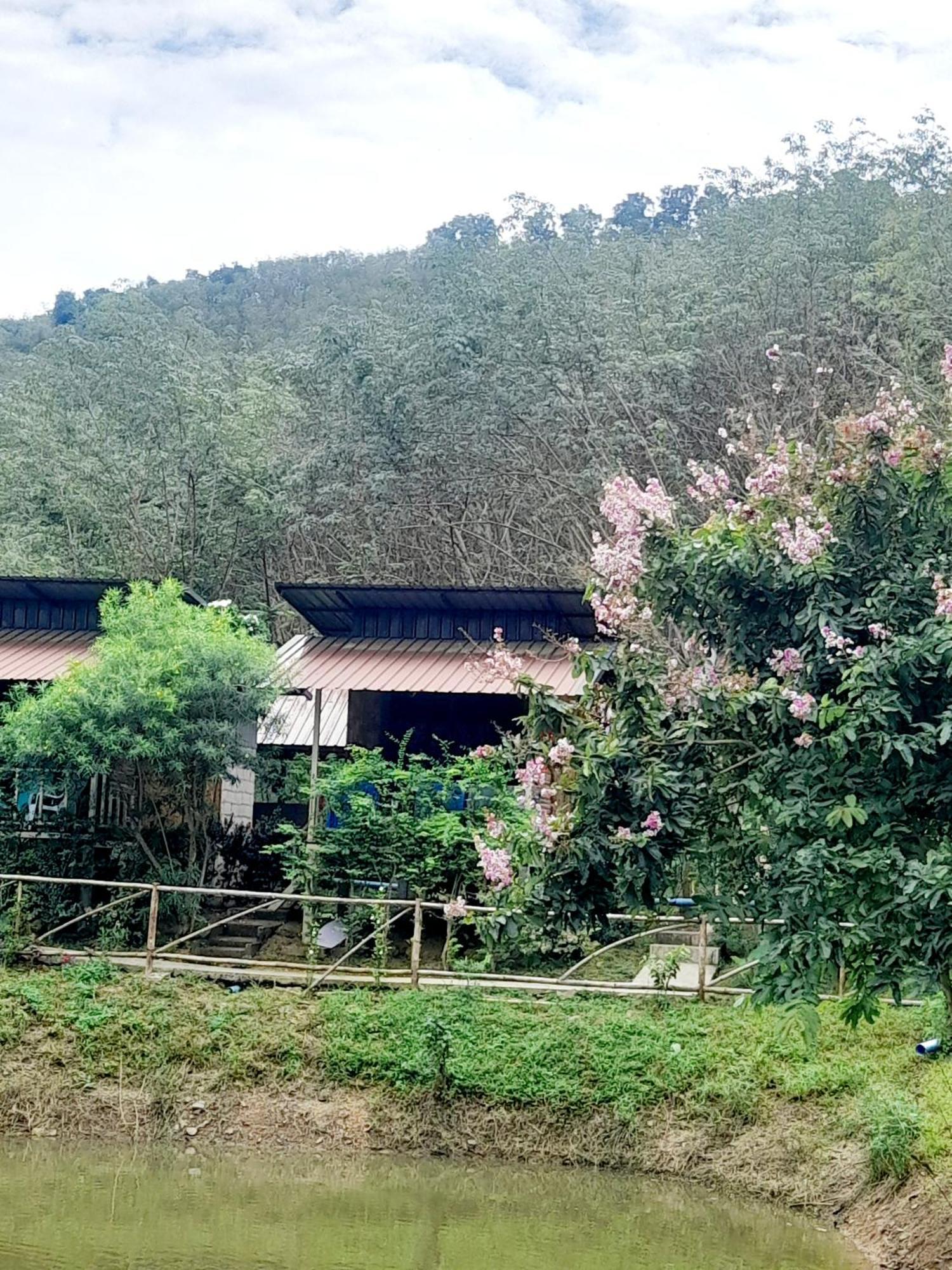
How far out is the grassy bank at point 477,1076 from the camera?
1043 centimetres

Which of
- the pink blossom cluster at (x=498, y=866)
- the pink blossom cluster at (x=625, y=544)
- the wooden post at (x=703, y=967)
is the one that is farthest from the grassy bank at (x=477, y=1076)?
the pink blossom cluster at (x=625, y=544)

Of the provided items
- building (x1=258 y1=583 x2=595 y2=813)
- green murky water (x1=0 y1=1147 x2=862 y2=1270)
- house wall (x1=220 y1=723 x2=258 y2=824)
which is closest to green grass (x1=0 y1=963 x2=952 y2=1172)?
green murky water (x1=0 y1=1147 x2=862 y2=1270)

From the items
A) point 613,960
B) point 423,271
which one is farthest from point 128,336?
point 613,960

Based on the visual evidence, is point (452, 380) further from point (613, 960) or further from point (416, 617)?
point (613, 960)

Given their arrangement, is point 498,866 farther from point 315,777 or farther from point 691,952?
point 315,777

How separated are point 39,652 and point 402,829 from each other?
543 centimetres

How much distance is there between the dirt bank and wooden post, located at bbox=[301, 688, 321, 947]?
2.25m

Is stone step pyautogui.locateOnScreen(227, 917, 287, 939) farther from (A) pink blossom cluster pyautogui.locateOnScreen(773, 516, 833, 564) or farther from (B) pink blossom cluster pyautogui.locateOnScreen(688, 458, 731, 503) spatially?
(A) pink blossom cluster pyautogui.locateOnScreen(773, 516, 833, 564)

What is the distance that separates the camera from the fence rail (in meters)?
12.2

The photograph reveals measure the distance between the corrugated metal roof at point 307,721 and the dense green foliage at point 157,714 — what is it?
161cm

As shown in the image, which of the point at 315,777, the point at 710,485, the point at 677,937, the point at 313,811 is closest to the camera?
the point at 710,485

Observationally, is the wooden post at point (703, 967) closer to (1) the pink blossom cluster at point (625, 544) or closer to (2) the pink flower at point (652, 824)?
(1) the pink blossom cluster at point (625, 544)

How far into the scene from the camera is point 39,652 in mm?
16156

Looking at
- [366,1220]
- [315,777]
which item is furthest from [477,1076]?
[315,777]
